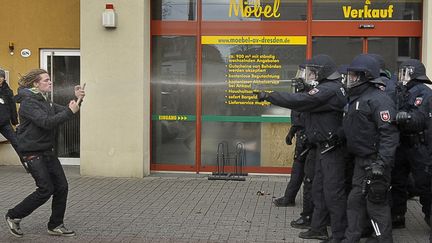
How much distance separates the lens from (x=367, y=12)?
10141mm

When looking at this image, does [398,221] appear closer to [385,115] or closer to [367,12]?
[385,115]

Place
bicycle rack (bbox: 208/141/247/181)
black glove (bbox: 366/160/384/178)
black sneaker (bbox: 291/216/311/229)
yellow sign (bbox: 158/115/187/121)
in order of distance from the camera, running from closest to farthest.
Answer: black glove (bbox: 366/160/384/178) → black sneaker (bbox: 291/216/311/229) → bicycle rack (bbox: 208/141/247/181) → yellow sign (bbox: 158/115/187/121)

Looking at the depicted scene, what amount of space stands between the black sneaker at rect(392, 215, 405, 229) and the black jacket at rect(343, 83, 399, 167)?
1581mm

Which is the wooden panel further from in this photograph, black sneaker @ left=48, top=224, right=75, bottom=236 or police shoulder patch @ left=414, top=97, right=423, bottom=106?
black sneaker @ left=48, top=224, right=75, bottom=236

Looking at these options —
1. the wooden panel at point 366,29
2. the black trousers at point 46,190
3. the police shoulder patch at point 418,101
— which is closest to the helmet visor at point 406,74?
the police shoulder patch at point 418,101

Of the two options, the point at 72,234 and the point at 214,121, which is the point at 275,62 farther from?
the point at 72,234

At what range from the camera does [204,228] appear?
6934 millimetres

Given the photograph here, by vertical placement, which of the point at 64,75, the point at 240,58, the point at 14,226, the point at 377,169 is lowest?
the point at 14,226

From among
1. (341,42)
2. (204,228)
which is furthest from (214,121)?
(204,228)

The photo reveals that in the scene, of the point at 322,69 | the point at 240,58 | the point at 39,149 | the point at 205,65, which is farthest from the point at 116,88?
the point at 322,69

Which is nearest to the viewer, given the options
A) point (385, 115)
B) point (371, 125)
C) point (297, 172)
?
point (385, 115)

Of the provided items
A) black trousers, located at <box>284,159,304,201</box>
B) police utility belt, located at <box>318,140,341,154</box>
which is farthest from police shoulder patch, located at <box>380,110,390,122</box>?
black trousers, located at <box>284,159,304,201</box>

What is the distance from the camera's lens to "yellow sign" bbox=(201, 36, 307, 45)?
1029cm

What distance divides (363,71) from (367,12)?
4711 millimetres
